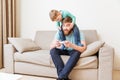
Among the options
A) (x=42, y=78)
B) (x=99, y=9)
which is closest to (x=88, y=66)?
(x=42, y=78)

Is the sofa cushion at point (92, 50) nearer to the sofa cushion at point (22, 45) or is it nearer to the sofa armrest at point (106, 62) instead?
the sofa armrest at point (106, 62)

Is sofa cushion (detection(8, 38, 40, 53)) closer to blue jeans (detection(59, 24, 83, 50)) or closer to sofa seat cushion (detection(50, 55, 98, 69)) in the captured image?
blue jeans (detection(59, 24, 83, 50))

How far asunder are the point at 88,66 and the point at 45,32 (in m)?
1.17

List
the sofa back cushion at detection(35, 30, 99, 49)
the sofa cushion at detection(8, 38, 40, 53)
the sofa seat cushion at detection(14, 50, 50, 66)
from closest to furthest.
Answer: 1. the sofa seat cushion at detection(14, 50, 50, 66)
2. the sofa cushion at detection(8, 38, 40, 53)
3. the sofa back cushion at detection(35, 30, 99, 49)

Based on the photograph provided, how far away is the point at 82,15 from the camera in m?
3.21

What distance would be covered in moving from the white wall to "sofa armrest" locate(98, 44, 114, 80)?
94 centimetres

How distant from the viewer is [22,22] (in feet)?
11.7

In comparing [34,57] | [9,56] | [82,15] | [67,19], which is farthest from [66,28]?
[9,56]

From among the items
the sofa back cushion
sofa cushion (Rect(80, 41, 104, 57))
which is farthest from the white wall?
sofa cushion (Rect(80, 41, 104, 57))

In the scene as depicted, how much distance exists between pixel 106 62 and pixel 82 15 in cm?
124

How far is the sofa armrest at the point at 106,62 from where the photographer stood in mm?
2219

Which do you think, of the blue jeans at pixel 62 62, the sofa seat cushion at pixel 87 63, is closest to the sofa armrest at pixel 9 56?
the blue jeans at pixel 62 62

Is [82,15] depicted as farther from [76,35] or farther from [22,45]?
[22,45]

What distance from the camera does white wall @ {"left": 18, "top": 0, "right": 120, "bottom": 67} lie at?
3.07 metres
